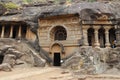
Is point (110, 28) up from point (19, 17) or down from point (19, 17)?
down

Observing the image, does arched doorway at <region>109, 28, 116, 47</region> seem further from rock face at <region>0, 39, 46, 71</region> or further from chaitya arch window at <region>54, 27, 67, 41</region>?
rock face at <region>0, 39, 46, 71</region>

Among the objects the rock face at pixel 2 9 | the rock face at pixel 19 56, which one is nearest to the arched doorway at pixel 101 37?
the rock face at pixel 19 56

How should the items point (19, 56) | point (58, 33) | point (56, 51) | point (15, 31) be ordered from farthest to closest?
1. point (15, 31)
2. point (58, 33)
3. point (56, 51)
4. point (19, 56)

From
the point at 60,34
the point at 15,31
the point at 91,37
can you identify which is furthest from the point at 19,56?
the point at 91,37

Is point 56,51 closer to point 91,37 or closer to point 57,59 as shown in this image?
point 57,59

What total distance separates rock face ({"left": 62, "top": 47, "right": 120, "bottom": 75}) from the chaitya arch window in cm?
543

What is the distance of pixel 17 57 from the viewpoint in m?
21.5

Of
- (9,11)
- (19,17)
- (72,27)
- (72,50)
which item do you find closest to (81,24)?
(72,27)

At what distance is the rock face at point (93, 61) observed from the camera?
17391mm

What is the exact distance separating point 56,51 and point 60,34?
2.64 metres

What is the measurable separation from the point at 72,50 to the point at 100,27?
14.5 ft

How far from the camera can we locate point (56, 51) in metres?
23.5

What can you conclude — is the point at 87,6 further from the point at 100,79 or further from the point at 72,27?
the point at 100,79

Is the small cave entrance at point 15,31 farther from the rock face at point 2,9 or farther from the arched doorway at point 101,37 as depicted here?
the arched doorway at point 101,37
